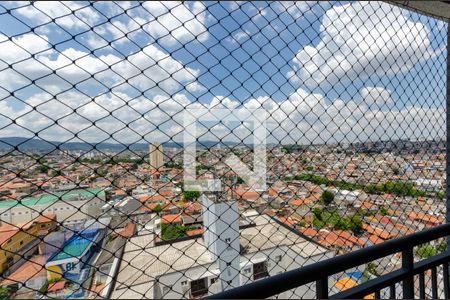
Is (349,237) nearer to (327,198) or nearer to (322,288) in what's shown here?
(327,198)

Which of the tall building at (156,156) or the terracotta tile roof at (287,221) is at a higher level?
the tall building at (156,156)

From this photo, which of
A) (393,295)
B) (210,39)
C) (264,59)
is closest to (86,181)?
(210,39)

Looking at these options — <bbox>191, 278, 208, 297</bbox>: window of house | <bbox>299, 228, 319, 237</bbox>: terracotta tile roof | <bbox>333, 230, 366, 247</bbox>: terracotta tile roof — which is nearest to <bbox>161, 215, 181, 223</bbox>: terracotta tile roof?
<bbox>191, 278, 208, 297</bbox>: window of house

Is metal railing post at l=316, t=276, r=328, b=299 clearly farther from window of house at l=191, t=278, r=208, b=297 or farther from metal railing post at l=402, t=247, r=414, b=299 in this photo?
window of house at l=191, t=278, r=208, b=297

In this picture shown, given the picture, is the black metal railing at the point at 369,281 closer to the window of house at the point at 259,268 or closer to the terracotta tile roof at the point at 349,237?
the terracotta tile roof at the point at 349,237

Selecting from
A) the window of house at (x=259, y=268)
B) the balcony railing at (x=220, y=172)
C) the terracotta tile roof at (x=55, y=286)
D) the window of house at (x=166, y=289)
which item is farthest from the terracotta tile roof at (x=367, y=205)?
the terracotta tile roof at (x=55, y=286)

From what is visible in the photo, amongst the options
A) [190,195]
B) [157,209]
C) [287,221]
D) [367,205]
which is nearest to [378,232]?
[367,205]
